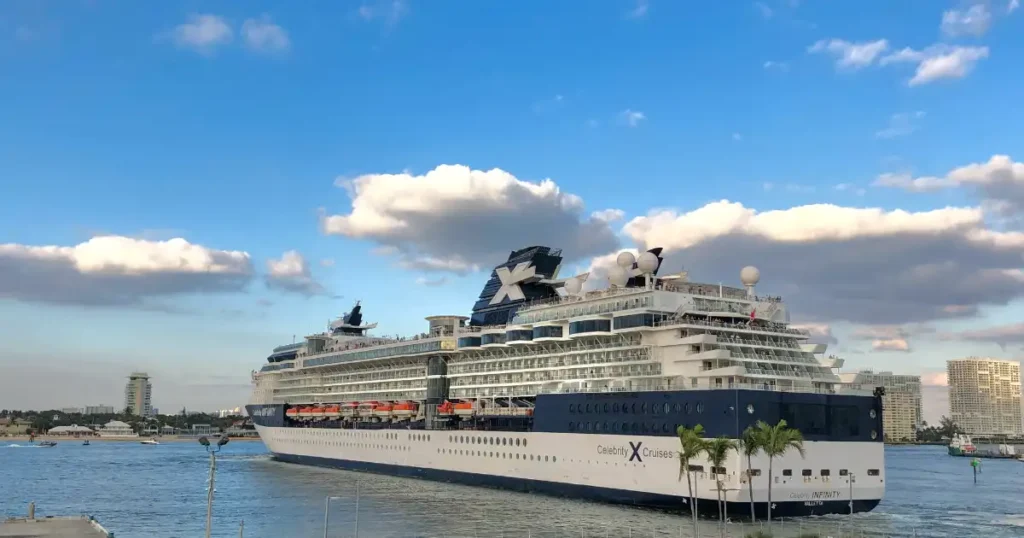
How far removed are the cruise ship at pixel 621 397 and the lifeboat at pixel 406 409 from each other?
0.12 m

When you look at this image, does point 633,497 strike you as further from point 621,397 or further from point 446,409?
point 446,409

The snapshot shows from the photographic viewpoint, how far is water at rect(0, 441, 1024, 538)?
42219 mm

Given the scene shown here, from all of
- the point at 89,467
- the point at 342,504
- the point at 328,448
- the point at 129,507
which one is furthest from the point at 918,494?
the point at 89,467

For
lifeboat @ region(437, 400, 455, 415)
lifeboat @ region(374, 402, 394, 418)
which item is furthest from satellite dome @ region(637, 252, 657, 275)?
lifeboat @ region(374, 402, 394, 418)

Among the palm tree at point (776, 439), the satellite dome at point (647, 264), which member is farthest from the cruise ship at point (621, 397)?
the palm tree at point (776, 439)

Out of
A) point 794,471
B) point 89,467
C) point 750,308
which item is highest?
point 750,308

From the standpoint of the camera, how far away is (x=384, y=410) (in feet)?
253

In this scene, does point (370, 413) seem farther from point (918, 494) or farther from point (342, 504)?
point (918, 494)

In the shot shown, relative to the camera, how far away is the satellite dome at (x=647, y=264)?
53.2 metres

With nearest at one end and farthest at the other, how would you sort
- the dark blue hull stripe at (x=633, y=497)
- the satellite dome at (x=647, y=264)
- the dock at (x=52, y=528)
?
the dock at (x=52, y=528) → the dark blue hull stripe at (x=633, y=497) → the satellite dome at (x=647, y=264)

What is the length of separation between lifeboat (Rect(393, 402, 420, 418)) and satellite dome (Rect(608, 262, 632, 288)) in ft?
86.7

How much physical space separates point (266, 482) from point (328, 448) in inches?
492

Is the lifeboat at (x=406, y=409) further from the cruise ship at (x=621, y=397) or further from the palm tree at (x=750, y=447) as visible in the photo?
the palm tree at (x=750, y=447)

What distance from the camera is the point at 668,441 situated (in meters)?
44.5
